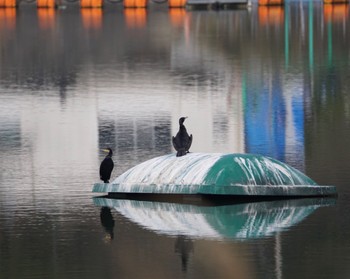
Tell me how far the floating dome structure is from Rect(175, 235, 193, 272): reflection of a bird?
3016 mm

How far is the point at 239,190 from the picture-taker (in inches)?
1189

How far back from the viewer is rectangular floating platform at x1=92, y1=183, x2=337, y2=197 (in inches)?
1189

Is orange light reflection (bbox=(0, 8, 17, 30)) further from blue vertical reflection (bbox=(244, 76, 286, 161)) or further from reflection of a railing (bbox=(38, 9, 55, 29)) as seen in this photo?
blue vertical reflection (bbox=(244, 76, 286, 161))

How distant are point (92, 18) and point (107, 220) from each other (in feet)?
294

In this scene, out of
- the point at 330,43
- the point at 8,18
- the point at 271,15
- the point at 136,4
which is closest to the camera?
the point at 330,43

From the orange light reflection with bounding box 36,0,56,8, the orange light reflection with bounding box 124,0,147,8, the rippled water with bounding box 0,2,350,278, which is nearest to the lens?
the rippled water with bounding box 0,2,350,278

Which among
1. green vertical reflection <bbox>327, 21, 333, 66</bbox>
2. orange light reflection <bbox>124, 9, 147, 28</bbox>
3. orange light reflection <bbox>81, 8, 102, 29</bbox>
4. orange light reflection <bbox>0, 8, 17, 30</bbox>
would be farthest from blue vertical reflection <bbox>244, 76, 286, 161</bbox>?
orange light reflection <bbox>0, 8, 17, 30</bbox>

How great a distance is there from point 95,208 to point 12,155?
8.58m

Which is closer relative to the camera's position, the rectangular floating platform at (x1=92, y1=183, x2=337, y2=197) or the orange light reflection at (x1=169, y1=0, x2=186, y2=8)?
the rectangular floating platform at (x1=92, y1=183, x2=337, y2=197)

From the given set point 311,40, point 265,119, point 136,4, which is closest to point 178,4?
point 136,4

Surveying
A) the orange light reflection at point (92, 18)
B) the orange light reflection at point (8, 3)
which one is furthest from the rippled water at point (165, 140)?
the orange light reflection at point (8, 3)

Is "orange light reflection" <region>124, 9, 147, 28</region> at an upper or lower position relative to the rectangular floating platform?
upper

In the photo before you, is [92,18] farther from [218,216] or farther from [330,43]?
[218,216]

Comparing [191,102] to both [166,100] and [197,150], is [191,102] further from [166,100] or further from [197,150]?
[197,150]
